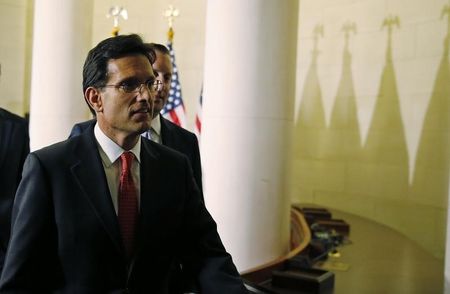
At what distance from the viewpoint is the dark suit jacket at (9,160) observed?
266 cm

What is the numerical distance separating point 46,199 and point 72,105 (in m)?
4.95

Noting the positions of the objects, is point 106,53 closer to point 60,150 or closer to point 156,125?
point 60,150

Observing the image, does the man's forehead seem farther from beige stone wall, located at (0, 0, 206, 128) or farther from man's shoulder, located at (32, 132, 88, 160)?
beige stone wall, located at (0, 0, 206, 128)

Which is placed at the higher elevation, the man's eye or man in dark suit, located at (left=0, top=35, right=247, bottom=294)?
the man's eye

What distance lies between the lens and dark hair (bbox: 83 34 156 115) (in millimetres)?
1720

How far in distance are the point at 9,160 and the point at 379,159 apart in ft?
17.7

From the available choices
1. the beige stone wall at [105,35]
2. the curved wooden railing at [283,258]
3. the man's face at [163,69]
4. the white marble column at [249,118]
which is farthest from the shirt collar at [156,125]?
the beige stone wall at [105,35]

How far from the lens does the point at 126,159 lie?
171 centimetres

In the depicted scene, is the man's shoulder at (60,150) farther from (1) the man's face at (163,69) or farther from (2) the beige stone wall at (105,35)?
(2) the beige stone wall at (105,35)

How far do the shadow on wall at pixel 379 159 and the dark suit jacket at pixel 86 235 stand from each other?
5.14 m

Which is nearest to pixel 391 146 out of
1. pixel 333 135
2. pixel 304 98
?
pixel 333 135

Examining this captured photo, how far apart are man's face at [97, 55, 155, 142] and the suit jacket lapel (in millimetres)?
122

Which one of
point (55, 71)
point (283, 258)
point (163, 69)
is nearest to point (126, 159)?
point (163, 69)

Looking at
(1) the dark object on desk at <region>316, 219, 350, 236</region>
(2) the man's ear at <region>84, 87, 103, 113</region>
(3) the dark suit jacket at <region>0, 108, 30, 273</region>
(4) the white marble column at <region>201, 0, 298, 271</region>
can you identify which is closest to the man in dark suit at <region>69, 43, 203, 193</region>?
(4) the white marble column at <region>201, 0, 298, 271</region>
